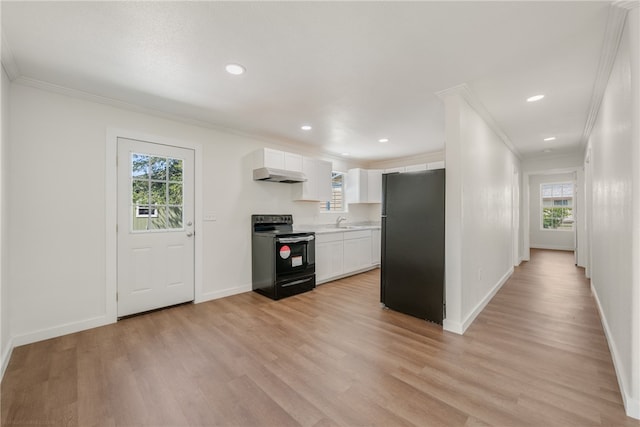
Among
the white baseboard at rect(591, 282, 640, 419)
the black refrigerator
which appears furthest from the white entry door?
the white baseboard at rect(591, 282, 640, 419)

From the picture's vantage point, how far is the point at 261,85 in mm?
2596

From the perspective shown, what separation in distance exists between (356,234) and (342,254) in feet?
1.88

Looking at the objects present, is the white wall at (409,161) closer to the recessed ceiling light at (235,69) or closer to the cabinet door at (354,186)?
the cabinet door at (354,186)

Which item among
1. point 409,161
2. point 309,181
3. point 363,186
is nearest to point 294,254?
point 309,181

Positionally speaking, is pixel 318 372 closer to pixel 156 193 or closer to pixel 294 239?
pixel 294 239

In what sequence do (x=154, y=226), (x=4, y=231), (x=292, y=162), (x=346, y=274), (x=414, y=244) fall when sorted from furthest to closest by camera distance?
(x=346, y=274) → (x=292, y=162) → (x=154, y=226) → (x=414, y=244) → (x=4, y=231)

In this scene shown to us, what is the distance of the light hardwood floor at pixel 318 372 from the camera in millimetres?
1585

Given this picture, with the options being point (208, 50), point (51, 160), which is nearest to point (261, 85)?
Result: point (208, 50)

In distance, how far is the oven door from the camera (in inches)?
149

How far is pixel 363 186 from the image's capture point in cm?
605

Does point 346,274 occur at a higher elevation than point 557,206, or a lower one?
lower

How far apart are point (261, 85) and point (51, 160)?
2.25 meters

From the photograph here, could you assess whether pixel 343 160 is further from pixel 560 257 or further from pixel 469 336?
pixel 560 257

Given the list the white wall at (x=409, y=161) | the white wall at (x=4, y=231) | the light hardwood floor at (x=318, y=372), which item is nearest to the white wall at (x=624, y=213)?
the light hardwood floor at (x=318, y=372)
